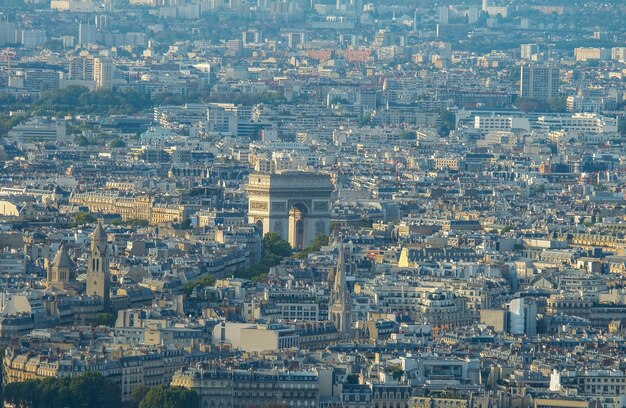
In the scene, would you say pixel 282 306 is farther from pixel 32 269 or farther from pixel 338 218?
pixel 338 218

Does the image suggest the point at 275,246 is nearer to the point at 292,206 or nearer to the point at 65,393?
the point at 292,206

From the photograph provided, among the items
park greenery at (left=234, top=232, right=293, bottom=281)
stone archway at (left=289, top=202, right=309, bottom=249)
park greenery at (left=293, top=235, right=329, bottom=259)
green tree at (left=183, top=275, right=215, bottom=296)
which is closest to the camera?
green tree at (left=183, top=275, right=215, bottom=296)

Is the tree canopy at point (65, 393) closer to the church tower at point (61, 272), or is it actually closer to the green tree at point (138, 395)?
the green tree at point (138, 395)

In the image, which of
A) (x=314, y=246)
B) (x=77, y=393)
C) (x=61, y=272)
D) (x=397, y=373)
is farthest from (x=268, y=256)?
(x=77, y=393)

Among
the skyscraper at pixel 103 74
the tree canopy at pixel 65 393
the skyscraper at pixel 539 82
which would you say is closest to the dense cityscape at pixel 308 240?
the tree canopy at pixel 65 393

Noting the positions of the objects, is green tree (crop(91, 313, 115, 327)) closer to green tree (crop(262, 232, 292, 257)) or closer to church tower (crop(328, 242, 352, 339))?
church tower (crop(328, 242, 352, 339))

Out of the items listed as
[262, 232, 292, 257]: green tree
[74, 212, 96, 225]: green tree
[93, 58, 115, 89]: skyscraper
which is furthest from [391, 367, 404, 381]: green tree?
[93, 58, 115, 89]: skyscraper
